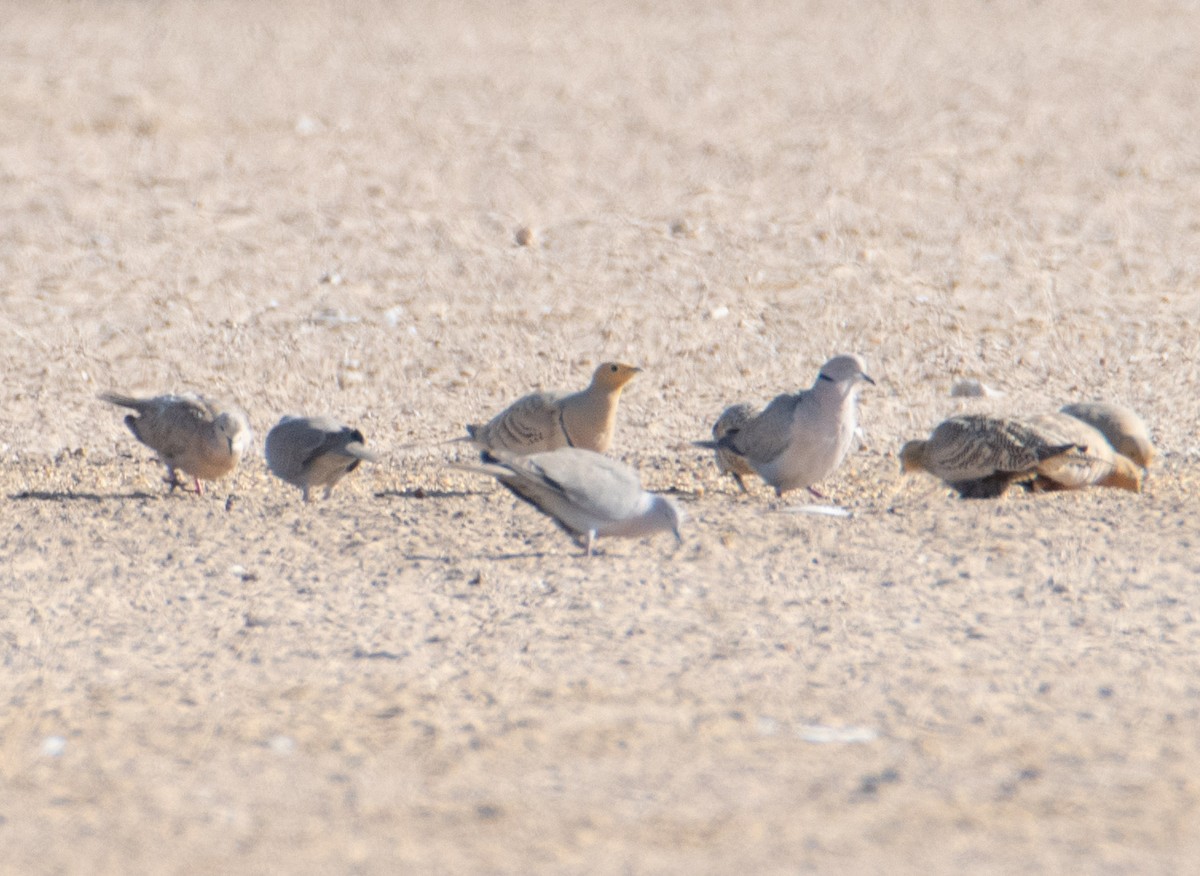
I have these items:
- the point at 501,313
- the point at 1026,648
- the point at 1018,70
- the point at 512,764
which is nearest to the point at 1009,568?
the point at 1026,648

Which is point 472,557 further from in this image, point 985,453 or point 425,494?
point 985,453

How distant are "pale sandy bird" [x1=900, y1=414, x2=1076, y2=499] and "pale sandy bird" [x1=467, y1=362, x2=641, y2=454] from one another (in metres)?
1.49

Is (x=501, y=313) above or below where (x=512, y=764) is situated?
above

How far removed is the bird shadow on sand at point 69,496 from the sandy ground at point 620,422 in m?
0.06

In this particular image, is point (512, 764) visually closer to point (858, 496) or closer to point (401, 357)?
point (858, 496)

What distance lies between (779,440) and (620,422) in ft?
7.11

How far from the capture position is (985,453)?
296 inches

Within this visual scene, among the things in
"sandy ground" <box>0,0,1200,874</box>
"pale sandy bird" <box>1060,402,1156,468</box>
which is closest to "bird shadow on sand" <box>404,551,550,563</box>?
"sandy ground" <box>0,0,1200,874</box>

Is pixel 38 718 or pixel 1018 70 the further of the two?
pixel 1018 70

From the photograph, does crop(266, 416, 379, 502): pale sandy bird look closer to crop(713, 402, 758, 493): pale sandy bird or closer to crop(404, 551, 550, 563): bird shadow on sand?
crop(404, 551, 550, 563): bird shadow on sand

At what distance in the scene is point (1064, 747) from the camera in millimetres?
4598

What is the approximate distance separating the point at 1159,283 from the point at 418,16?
9.59 meters

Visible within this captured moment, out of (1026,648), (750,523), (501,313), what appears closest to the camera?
(1026,648)

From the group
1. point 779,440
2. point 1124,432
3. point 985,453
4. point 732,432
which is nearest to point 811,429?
point 779,440
